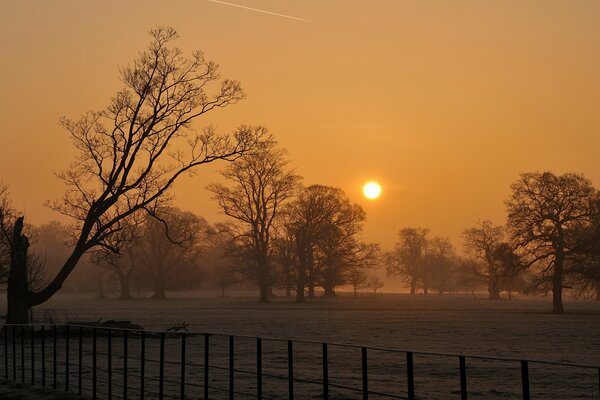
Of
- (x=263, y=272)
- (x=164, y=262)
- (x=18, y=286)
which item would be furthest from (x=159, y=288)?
(x=18, y=286)

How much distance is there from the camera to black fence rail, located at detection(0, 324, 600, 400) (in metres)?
16.3

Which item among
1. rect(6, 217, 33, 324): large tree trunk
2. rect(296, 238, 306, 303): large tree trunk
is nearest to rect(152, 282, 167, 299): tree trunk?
rect(296, 238, 306, 303): large tree trunk

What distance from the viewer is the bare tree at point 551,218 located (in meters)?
68.7

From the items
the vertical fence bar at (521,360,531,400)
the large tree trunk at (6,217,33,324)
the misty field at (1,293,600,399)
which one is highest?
the large tree trunk at (6,217,33,324)

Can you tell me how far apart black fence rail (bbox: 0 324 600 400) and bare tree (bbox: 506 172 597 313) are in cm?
4275

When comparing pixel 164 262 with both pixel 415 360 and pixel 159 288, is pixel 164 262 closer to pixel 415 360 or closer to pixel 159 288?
pixel 159 288

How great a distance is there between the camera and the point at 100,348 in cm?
3138

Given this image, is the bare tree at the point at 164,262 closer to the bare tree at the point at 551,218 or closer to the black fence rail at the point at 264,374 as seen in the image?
the bare tree at the point at 551,218

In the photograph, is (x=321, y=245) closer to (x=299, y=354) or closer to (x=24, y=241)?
(x=24, y=241)

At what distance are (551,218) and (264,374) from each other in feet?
193

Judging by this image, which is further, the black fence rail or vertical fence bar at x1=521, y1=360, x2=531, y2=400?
the black fence rail

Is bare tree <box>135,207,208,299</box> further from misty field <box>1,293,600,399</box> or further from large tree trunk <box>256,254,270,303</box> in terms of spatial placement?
misty field <box>1,293,600,399</box>

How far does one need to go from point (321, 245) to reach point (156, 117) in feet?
190

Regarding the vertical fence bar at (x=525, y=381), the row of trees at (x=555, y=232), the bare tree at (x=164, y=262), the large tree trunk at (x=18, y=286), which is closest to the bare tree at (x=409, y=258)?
the bare tree at (x=164, y=262)
